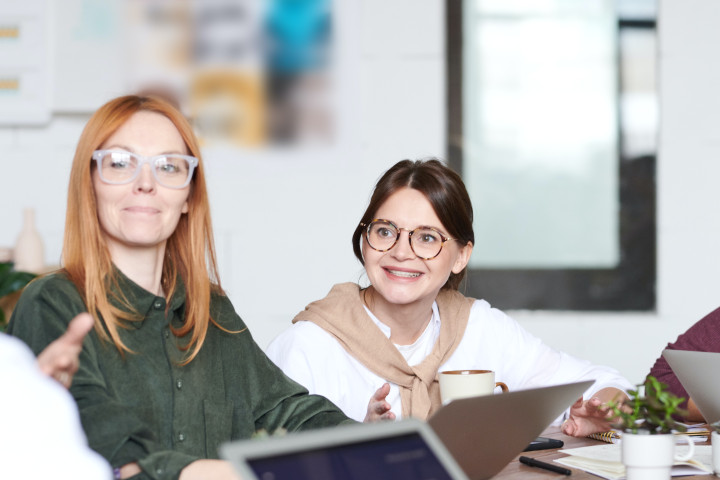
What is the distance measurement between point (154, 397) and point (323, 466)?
2.77 ft

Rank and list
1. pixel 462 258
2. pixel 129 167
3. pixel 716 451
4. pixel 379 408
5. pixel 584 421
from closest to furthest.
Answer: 1. pixel 716 451
2. pixel 129 167
3. pixel 379 408
4. pixel 584 421
5. pixel 462 258

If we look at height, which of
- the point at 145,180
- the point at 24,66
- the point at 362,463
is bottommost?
the point at 362,463

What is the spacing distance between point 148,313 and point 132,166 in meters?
0.27

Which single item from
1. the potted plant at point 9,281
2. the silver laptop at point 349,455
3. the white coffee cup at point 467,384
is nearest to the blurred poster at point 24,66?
the potted plant at point 9,281

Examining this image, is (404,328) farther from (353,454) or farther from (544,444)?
(353,454)

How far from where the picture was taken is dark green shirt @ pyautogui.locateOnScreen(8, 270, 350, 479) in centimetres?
141

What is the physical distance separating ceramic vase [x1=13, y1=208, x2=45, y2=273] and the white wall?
0.75 ft

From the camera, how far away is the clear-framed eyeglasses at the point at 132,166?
62.7 inches

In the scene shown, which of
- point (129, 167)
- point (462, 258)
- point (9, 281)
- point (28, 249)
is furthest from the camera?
point (28, 249)

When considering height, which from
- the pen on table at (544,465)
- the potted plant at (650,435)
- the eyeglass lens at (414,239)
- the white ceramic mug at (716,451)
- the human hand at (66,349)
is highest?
the eyeglass lens at (414,239)

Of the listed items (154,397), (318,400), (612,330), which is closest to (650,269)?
(612,330)

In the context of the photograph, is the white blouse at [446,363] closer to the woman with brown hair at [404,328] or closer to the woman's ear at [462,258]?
the woman with brown hair at [404,328]

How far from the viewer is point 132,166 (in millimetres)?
1604

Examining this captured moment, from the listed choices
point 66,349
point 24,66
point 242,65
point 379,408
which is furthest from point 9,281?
point 66,349
